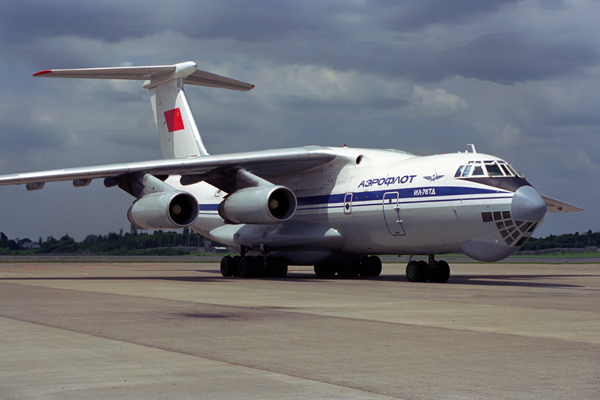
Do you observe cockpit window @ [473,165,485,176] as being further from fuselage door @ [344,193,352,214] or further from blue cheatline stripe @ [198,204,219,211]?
blue cheatline stripe @ [198,204,219,211]

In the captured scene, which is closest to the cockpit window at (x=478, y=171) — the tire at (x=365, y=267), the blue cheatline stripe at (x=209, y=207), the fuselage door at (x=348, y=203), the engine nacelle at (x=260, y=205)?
the fuselage door at (x=348, y=203)

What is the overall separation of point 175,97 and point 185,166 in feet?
18.5

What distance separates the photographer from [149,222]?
1897cm

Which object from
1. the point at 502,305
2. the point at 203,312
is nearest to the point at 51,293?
the point at 203,312

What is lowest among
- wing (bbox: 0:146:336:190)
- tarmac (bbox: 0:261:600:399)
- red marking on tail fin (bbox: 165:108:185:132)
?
tarmac (bbox: 0:261:600:399)

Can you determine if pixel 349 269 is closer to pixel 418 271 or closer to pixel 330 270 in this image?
pixel 330 270

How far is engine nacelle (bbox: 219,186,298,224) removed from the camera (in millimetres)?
18734

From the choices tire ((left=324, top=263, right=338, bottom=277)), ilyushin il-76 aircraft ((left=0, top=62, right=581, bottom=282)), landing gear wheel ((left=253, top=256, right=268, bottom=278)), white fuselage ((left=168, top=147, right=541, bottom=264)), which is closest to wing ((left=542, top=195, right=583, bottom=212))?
ilyushin il-76 aircraft ((left=0, top=62, right=581, bottom=282))

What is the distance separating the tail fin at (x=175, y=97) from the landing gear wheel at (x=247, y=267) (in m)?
4.74

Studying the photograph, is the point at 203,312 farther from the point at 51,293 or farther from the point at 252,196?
the point at 252,196

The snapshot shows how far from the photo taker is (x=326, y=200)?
2062cm

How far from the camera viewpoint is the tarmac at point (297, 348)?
16.5ft

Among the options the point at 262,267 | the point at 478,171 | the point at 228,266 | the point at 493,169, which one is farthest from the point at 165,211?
the point at 493,169

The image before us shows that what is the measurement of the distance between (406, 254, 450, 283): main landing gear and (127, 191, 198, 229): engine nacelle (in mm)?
5683
